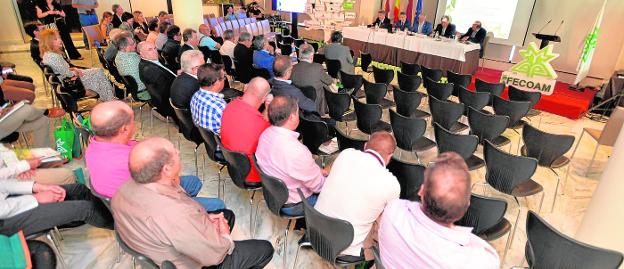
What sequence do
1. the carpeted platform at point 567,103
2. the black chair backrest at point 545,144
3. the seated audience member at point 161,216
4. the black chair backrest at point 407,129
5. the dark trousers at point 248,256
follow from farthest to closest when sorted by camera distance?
1. the carpeted platform at point 567,103
2. the black chair backrest at point 407,129
3. the black chair backrest at point 545,144
4. the dark trousers at point 248,256
5. the seated audience member at point 161,216

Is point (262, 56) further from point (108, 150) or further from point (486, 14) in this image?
point (486, 14)

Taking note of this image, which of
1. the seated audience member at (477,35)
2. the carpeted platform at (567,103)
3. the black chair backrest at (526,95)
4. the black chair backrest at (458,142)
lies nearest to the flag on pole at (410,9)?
the seated audience member at (477,35)

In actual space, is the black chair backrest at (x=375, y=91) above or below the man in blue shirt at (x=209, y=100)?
below

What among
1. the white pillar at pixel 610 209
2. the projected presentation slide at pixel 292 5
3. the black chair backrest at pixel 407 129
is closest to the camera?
the white pillar at pixel 610 209

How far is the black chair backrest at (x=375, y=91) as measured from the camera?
498 cm

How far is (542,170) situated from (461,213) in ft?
12.6

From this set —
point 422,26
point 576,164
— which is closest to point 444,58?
point 422,26

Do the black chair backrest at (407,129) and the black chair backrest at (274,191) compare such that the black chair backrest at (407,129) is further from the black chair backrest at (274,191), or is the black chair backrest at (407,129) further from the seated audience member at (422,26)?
the seated audience member at (422,26)

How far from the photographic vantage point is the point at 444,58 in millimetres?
8617

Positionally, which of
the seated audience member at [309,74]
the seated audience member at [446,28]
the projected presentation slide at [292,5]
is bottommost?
the seated audience member at [309,74]

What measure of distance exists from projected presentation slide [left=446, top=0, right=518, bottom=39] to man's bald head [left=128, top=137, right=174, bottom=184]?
1036 centimetres

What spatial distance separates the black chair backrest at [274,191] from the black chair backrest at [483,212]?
1.24 meters

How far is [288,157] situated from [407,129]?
1.82m

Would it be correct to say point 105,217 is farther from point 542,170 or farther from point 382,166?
point 542,170
